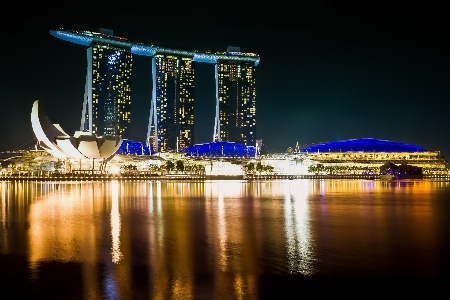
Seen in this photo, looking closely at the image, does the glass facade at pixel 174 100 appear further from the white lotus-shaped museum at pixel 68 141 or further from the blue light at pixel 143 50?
the white lotus-shaped museum at pixel 68 141

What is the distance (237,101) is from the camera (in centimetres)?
12388

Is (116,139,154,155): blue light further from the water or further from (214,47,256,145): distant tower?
the water

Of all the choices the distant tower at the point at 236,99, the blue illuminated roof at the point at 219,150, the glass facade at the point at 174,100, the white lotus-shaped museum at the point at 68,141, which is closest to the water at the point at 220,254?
the white lotus-shaped museum at the point at 68,141

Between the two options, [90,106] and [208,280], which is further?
[90,106]

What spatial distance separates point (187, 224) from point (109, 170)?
68815 millimetres

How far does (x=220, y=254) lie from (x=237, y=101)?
113m

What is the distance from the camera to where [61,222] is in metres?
16.8

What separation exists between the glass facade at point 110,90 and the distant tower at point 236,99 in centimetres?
2233

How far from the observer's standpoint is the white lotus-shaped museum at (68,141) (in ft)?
240

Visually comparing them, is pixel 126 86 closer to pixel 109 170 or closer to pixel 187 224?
pixel 109 170

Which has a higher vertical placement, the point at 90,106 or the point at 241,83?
the point at 241,83

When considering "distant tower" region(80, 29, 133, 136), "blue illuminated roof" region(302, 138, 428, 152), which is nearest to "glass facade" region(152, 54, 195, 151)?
"distant tower" region(80, 29, 133, 136)

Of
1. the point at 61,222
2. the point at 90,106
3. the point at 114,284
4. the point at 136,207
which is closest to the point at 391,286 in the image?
the point at 114,284

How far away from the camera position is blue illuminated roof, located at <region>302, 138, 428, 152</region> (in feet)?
325
